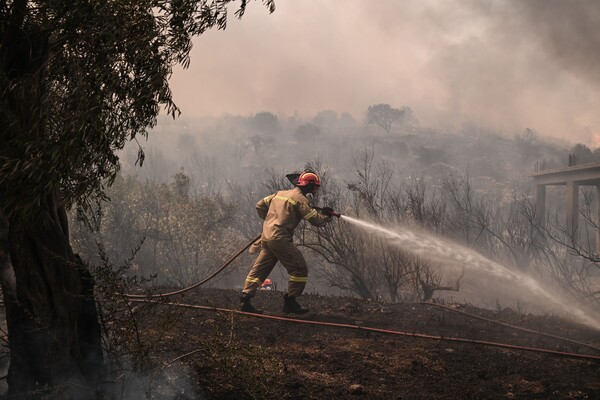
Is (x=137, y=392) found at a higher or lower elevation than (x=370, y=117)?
lower

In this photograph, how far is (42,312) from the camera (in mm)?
4355

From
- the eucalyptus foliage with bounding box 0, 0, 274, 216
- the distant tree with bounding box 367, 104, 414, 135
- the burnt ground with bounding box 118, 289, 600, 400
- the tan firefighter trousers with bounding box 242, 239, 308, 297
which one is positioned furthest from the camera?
the distant tree with bounding box 367, 104, 414, 135

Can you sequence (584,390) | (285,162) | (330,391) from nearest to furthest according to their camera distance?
(330,391) < (584,390) < (285,162)

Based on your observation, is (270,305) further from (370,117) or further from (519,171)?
(370,117)

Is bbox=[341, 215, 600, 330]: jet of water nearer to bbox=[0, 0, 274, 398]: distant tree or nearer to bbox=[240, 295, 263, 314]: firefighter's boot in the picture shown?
bbox=[240, 295, 263, 314]: firefighter's boot

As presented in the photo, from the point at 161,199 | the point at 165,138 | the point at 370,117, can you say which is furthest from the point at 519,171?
the point at 165,138

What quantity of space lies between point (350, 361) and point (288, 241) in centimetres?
243

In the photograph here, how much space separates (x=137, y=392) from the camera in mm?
4566

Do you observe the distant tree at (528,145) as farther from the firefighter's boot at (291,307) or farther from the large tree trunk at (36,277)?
the large tree trunk at (36,277)

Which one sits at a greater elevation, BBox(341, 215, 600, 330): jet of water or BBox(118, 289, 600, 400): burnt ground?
BBox(341, 215, 600, 330): jet of water

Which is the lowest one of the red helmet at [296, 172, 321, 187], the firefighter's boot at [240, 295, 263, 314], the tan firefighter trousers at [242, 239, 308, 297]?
the firefighter's boot at [240, 295, 263, 314]

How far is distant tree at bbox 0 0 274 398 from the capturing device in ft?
13.6

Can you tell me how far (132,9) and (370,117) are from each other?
123 meters

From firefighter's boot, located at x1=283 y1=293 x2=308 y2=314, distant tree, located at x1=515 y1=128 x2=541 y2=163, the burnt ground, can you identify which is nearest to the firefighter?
firefighter's boot, located at x1=283 y1=293 x2=308 y2=314
